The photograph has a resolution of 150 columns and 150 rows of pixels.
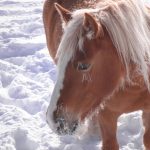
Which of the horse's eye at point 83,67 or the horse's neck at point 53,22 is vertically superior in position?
the horse's eye at point 83,67

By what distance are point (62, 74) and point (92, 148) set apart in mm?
1310

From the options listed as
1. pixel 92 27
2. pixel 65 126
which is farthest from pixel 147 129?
pixel 92 27

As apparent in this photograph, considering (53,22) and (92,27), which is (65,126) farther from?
(53,22)

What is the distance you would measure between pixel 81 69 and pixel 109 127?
858 millimetres

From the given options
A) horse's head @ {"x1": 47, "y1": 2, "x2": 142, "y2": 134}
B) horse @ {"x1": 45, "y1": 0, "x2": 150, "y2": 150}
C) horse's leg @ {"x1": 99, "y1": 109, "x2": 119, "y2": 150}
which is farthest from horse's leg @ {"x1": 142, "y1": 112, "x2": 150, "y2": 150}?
horse's head @ {"x1": 47, "y1": 2, "x2": 142, "y2": 134}

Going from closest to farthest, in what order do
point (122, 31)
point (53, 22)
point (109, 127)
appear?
point (122, 31) < point (109, 127) < point (53, 22)

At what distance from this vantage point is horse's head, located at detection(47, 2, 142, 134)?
1.93 m

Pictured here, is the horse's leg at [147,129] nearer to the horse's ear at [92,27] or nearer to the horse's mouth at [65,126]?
the horse's mouth at [65,126]

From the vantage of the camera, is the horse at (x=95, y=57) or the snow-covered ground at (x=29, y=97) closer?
the horse at (x=95, y=57)

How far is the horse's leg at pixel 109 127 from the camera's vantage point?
2.59 meters

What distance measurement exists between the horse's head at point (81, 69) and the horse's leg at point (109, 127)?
0.53 metres

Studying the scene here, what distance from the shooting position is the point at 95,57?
6.39 feet

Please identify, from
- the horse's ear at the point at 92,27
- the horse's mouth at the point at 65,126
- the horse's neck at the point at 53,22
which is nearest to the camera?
the horse's ear at the point at 92,27

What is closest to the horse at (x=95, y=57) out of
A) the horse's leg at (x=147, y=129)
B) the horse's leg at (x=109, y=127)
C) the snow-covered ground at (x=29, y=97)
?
the horse's leg at (x=109, y=127)
